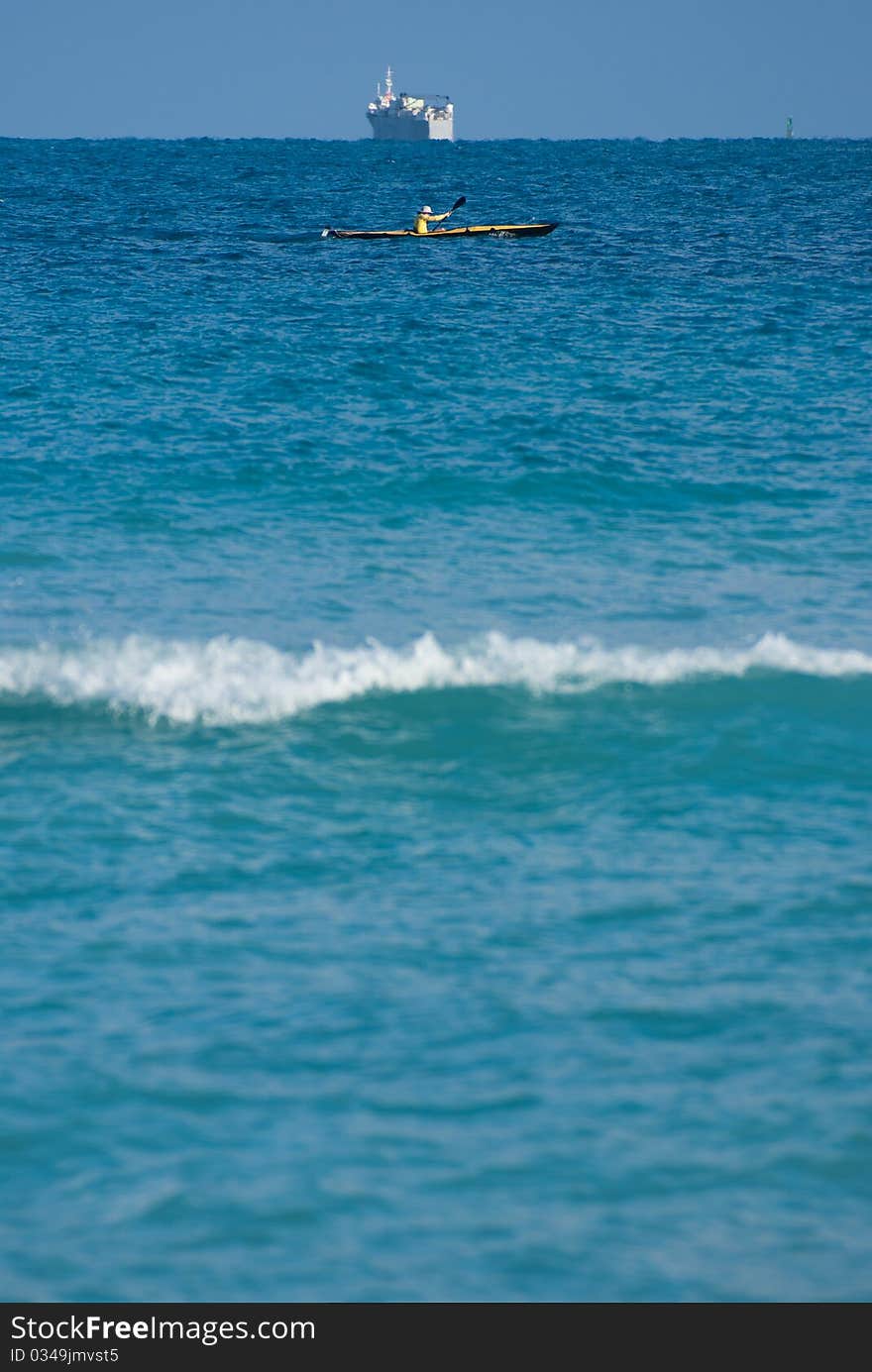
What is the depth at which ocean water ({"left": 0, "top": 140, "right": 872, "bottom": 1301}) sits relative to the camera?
7684 mm

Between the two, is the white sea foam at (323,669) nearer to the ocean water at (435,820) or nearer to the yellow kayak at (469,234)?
the ocean water at (435,820)

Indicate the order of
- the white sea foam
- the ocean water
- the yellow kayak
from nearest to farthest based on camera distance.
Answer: the ocean water, the white sea foam, the yellow kayak

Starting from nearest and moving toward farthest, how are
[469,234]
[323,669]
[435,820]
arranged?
[435,820]
[323,669]
[469,234]

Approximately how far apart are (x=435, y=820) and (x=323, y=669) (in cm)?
338

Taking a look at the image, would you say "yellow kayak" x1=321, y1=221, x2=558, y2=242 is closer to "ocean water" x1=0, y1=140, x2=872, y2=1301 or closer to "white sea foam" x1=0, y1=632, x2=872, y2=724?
"ocean water" x1=0, y1=140, x2=872, y2=1301

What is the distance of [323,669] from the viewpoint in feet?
49.6

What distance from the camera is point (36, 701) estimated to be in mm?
14719

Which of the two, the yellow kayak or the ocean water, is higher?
the yellow kayak

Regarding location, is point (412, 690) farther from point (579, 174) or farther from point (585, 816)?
point (579, 174)

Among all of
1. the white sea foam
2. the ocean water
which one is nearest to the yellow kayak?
the ocean water

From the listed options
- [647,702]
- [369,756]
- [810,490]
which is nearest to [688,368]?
[810,490]

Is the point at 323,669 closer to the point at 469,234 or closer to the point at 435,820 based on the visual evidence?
the point at 435,820

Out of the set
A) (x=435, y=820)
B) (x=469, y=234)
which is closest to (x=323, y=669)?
(x=435, y=820)

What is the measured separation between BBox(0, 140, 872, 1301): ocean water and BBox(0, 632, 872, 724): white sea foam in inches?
2.1
